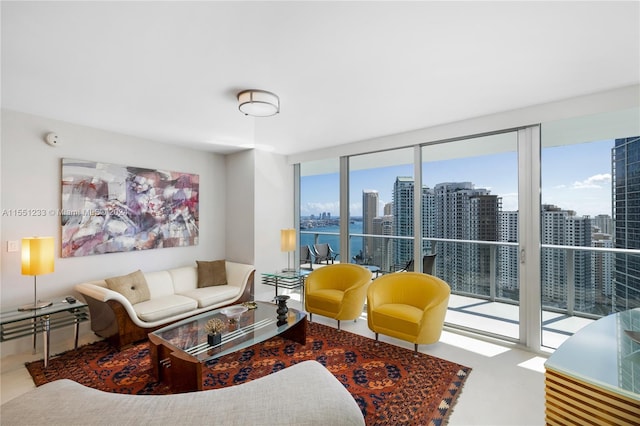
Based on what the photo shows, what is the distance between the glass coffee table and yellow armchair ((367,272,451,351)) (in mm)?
863

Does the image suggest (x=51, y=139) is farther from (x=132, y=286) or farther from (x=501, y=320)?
(x=501, y=320)

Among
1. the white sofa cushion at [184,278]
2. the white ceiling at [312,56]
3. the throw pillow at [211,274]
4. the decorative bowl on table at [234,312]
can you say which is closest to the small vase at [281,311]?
the decorative bowl on table at [234,312]

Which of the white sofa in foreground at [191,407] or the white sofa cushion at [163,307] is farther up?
the white sofa in foreground at [191,407]

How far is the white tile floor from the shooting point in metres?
2.19

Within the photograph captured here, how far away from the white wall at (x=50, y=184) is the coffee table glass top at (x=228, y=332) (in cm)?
168

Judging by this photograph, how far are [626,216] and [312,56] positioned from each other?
11.3 feet

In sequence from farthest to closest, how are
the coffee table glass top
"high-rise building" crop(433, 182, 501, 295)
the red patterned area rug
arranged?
"high-rise building" crop(433, 182, 501, 295), the coffee table glass top, the red patterned area rug

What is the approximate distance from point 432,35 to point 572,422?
7.42 feet

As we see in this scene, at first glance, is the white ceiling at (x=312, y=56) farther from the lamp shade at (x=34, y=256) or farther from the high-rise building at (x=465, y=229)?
the lamp shade at (x=34, y=256)

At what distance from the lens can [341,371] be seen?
2785 millimetres

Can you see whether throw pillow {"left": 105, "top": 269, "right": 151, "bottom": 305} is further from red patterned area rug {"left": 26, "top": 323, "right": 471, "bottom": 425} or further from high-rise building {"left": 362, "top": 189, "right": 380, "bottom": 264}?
high-rise building {"left": 362, "top": 189, "right": 380, "bottom": 264}

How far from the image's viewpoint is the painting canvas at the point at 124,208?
11.9 ft

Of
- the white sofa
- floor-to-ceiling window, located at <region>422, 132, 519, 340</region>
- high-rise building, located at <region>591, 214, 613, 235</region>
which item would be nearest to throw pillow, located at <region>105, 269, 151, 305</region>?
the white sofa

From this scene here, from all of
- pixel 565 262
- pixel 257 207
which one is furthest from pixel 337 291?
pixel 565 262
